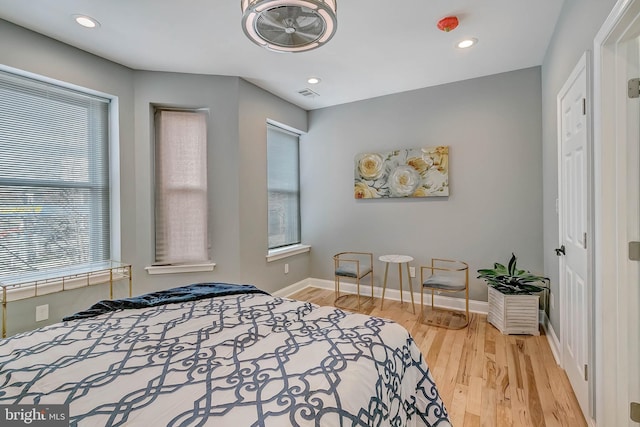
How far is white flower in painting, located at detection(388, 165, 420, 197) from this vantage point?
3.40 meters

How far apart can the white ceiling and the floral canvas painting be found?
2.68 ft

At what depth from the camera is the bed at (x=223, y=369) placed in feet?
2.60

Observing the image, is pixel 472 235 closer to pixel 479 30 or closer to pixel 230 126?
pixel 479 30

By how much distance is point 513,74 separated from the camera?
9.61 ft

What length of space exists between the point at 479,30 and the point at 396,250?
2365 mm

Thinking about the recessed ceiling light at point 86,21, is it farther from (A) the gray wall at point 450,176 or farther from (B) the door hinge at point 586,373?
(B) the door hinge at point 586,373

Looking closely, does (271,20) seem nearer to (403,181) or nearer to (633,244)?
(633,244)

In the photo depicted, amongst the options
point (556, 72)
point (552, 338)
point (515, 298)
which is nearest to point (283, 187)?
point (515, 298)

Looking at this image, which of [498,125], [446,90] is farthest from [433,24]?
[498,125]

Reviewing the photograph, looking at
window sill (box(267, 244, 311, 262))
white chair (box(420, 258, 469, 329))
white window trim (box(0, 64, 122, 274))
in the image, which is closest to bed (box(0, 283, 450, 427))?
white window trim (box(0, 64, 122, 274))

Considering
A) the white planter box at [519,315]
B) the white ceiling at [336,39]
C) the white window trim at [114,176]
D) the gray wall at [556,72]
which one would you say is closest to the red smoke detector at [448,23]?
the white ceiling at [336,39]

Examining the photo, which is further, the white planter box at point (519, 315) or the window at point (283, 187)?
the window at point (283, 187)

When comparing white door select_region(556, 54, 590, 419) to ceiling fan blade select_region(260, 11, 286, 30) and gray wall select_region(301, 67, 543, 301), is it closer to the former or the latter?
gray wall select_region(301, 67, 543, 301)

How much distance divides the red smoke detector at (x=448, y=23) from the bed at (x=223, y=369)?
7.11ft
